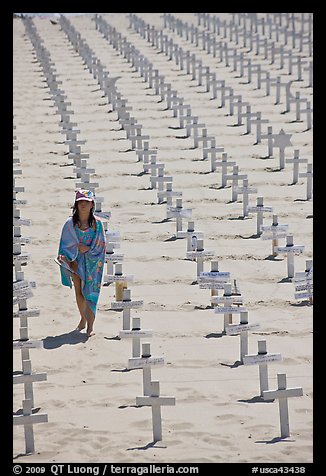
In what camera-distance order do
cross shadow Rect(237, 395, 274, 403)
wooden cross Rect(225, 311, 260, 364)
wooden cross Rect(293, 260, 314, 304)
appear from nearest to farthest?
cross shadow Rect(237, 395, 274, 403), wooden cross Rect(225, 311, 260, 364), wooden cross Rect(293, 260, 314, 304)

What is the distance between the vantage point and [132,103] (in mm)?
26484

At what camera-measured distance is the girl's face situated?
1153cm

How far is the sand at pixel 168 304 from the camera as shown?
30.7 ft

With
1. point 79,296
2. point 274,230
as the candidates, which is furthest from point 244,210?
point 79,296

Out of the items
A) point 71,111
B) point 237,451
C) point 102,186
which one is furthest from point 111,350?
point 71,111

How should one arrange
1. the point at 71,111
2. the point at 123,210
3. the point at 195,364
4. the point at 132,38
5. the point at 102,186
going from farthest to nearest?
the point at 132,38, the point at 71,111, the point at 102,186, the point at 123,210, the point at 195,364

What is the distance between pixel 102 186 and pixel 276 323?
7300 mm

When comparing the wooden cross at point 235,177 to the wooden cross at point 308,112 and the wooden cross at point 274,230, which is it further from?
the wooden cross at point 308,112

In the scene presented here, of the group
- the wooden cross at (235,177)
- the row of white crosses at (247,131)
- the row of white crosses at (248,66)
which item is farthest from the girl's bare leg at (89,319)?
the row of white crosses at (248,66)

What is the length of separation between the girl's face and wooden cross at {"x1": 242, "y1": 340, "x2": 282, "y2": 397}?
2.48 metres

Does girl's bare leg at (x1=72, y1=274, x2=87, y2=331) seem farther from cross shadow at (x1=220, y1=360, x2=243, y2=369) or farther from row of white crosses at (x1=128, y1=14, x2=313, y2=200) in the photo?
row of white crosses at (x1=128, y1=14, x2=313, y2=200)

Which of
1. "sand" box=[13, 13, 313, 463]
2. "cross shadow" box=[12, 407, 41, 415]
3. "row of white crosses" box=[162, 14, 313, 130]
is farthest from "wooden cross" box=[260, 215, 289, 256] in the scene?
"row of white crosses" box=[162, 14, 313, 130]

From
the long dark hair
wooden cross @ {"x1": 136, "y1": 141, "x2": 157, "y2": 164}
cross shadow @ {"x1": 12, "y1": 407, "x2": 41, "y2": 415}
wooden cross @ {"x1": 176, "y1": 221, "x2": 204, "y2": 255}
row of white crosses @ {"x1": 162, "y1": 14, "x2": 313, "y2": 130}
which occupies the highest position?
row of white crosses @ {"x1": 162, "y1": 14, "x2": 313, "y2": 130}
